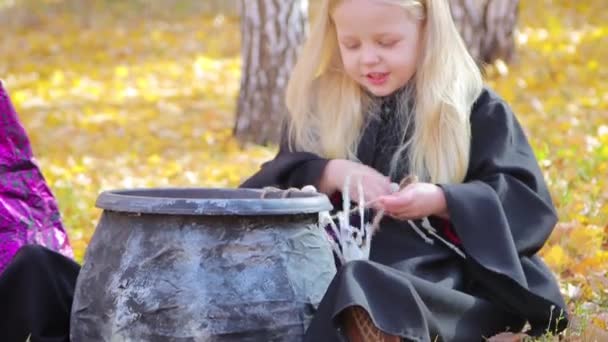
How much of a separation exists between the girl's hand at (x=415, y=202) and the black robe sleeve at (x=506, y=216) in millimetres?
34

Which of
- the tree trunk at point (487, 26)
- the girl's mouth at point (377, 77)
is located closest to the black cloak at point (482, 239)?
the girl's mouth at point (377, 77)

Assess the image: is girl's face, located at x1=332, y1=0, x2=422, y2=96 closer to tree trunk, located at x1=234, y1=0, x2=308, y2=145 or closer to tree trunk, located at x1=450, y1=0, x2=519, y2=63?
tree trunk, located at x1=234, y1=0, x2=308, y2=145

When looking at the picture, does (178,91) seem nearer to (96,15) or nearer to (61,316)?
(96,15)

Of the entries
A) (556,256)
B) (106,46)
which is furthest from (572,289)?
(106,46)

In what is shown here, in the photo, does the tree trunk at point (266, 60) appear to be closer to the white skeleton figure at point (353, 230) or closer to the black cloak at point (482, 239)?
the black cloak at point (482, 239)

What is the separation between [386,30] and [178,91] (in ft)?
23.0

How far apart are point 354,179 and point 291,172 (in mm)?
271

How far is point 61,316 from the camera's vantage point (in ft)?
10.4

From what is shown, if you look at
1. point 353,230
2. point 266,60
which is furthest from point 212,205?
point 266,60

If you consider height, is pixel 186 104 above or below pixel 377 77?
below

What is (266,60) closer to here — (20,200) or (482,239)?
(20,200)

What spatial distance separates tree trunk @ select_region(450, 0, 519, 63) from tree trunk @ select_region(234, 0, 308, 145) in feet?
5.09

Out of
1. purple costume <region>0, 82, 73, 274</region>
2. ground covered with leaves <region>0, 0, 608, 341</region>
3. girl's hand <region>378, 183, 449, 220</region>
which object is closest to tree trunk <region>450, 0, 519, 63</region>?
ground covered with leaves <region>0, 0, 608, 341</region>

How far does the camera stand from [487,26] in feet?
28.8
